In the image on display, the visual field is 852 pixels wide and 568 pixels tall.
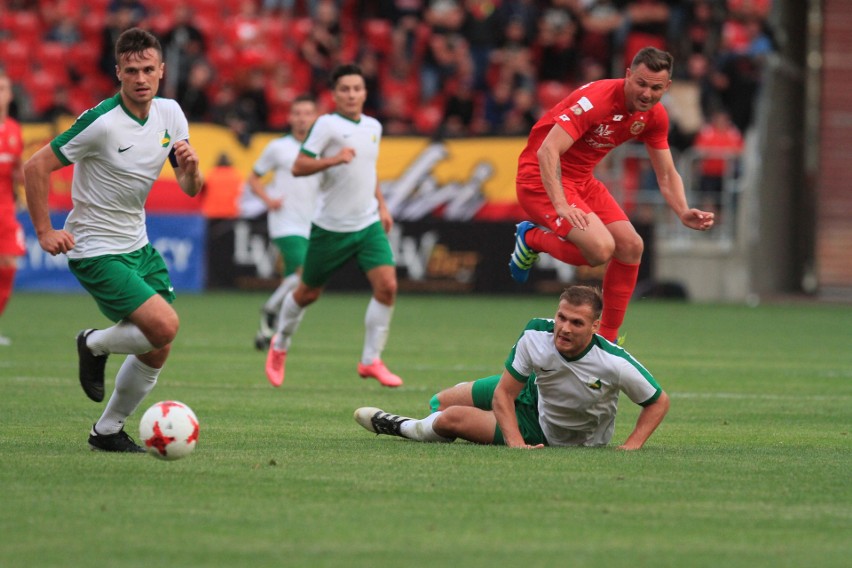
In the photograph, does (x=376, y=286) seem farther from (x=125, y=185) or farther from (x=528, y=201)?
(x=125, y=185)

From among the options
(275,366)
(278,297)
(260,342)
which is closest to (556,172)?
(275,366)

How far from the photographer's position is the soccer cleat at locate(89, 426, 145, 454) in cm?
759

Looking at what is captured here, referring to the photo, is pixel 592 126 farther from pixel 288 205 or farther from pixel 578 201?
pixel 288 205

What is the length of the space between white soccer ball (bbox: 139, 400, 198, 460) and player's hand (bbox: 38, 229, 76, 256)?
0.92 m

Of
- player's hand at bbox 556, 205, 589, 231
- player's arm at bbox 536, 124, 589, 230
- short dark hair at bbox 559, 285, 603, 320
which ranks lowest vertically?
short dark hair at bbox 559, 285, 603, 320

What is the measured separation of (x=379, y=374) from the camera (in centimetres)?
1170

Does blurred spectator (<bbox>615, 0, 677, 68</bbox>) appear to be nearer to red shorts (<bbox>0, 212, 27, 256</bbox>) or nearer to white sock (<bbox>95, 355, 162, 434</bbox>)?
red shorts (<bbox>0, 212, 27, 256</bbox>)

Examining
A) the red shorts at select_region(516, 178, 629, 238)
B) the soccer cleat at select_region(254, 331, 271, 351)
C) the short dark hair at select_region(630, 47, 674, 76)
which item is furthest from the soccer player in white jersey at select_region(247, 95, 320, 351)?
the short dark hair at select_region(630, 47, 674, 76)

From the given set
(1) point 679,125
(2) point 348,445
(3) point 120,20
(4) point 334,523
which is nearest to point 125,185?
(2) point 348,445

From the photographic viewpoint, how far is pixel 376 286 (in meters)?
12.1

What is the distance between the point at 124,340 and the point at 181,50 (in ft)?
62.5

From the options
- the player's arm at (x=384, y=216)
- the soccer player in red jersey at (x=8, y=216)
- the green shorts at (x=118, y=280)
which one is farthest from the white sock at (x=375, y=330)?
the soccer player in red jersey at (x=8, y=216)

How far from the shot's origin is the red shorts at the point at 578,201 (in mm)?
9852

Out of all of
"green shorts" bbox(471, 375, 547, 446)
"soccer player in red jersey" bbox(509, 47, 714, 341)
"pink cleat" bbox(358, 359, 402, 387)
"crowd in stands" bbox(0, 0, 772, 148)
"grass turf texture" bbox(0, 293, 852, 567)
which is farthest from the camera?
"crowd in stands" bbox(0, 0, 772, 148)
